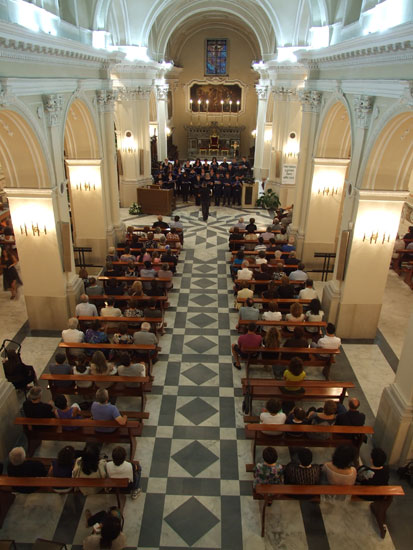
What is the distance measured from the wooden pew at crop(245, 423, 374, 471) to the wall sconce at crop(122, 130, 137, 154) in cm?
1536

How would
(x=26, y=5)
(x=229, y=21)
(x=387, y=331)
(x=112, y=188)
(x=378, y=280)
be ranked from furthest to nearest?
(x=229, y=21)
(x=112, y=188)
(x=387, y=331)
(x=378, y=280)
(x=26, y=5)

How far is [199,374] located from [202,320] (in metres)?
2.17

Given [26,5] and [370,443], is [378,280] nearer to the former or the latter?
[370,443]

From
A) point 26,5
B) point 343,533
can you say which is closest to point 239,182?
point 26,5

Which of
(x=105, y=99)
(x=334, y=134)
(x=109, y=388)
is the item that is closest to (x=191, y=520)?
(x=109, y=388)

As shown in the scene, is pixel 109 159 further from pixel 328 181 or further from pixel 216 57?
pixel 216 57

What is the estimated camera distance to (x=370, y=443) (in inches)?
285

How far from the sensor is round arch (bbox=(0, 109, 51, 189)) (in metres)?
8.41

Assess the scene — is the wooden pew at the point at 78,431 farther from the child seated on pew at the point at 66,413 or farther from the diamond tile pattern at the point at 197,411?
the diamond tile pattern at the point at 197,411

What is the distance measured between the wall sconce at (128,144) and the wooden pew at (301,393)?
14.3 metres

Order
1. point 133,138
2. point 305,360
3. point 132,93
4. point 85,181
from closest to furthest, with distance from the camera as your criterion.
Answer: point 305,360 → point 85,181 → point 132,93 → point 133,138

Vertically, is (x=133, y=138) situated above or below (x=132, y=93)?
below

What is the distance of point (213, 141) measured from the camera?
109ft

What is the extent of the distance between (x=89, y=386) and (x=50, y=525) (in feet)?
7.53
